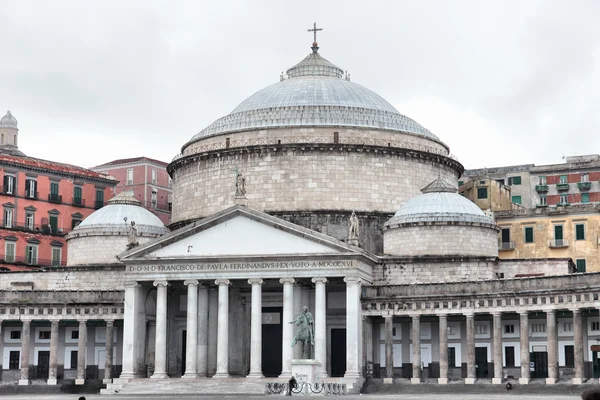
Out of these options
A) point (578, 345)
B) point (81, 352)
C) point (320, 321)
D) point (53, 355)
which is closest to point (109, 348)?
point (81, 352)

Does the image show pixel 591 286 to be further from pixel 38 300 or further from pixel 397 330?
pixel 38 300

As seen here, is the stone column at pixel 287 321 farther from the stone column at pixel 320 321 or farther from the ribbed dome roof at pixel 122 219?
the ribbed dome roof at pixel 122 219

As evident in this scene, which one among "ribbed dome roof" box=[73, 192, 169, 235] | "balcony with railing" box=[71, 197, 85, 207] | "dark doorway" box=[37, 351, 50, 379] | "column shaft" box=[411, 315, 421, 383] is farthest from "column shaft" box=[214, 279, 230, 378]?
"balcony with railing" box=[71, 197, 85, 207]

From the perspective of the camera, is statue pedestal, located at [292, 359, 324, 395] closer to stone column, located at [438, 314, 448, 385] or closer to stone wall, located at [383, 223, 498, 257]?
stone column, located at [438, 314, 448, 385]

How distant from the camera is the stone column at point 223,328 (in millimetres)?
77688

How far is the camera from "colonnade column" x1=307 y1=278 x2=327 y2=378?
7650 centimetres

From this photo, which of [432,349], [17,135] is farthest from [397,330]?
[17,135]

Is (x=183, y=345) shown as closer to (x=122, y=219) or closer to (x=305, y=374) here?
(x=122, y=219)

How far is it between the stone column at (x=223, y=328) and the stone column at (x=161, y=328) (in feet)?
11.9

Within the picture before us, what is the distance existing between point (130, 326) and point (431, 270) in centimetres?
2004

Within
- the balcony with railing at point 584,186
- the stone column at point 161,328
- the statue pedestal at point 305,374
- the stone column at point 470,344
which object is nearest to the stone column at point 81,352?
the stone column at point 161,328

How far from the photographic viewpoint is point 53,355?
8319 cm

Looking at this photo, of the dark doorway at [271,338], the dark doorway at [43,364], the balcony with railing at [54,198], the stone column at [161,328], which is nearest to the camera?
the stone column at [161,328]

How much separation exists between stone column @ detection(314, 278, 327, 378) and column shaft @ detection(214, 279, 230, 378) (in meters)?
5.84
